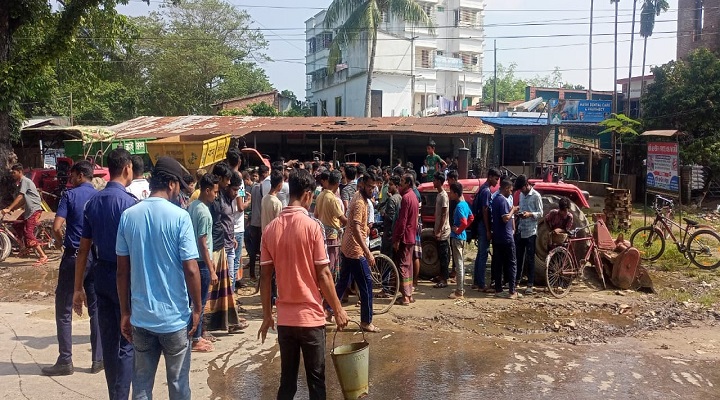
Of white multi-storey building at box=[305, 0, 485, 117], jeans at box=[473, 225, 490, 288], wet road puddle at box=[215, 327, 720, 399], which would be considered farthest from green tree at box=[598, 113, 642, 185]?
wet road puddle at box=[215, 327, 720, 399]

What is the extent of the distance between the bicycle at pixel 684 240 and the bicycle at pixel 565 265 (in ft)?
9.52

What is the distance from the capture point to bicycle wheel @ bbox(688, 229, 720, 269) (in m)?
10.7

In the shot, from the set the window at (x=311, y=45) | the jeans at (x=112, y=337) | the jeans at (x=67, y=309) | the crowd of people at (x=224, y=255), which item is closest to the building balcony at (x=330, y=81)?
the window at (x=311, y=45)

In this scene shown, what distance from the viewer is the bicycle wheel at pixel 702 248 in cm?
1068

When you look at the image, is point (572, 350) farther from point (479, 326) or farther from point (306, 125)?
point (306, 125)

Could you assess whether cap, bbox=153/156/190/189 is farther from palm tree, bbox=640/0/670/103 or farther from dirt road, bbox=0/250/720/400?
palm tree, bbox=640/0/670/103

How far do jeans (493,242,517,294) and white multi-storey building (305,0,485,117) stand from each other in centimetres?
2635

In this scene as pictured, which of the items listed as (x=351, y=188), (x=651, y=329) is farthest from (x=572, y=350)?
(x=351, y=188)

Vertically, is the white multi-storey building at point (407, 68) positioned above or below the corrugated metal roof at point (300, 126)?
above

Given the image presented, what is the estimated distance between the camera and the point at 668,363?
6039 mm

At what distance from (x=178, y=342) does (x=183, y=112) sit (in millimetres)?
36713

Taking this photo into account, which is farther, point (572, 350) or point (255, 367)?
point (572, 350)

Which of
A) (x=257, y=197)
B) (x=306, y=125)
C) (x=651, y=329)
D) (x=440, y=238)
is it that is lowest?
(x=651, y=329)

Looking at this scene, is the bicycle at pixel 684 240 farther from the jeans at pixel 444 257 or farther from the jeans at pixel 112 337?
the jeans at pixel 112 337
